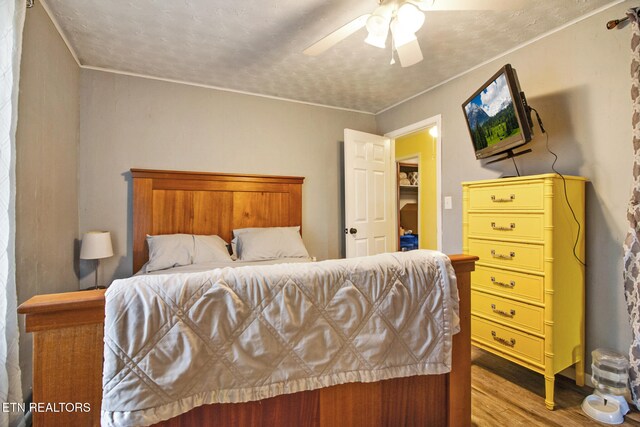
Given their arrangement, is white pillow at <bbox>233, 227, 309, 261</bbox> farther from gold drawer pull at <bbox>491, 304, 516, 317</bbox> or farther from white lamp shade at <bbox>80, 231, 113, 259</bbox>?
gold drawer pull at <bbox>491, 304, 516, 317</bbox>

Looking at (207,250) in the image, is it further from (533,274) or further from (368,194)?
(533,274)

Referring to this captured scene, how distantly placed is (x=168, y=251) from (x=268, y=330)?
2.08 metres

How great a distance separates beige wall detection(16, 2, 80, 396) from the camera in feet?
5.39

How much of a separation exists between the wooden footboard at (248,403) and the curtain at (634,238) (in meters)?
1.24

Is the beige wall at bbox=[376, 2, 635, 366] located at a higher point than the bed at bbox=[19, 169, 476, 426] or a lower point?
higher

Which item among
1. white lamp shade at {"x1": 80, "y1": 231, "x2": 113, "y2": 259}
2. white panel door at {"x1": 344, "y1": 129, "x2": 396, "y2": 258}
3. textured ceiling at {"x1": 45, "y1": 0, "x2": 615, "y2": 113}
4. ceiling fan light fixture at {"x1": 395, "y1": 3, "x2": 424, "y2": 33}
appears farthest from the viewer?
white panel door at {"x1": 344, "y1": 129, "x2": 396, "y2": 258}

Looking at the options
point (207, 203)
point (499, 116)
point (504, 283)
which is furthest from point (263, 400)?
point (207, 203)

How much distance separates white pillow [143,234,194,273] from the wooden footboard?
72.7 inches

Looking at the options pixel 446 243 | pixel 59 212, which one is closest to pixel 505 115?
pixel 446 243

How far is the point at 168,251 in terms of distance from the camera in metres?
2.58

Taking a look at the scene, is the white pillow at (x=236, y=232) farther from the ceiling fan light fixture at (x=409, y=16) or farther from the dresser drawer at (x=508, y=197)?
the ceiling fan light fixture at (x=409, y=16)

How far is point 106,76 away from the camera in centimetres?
272

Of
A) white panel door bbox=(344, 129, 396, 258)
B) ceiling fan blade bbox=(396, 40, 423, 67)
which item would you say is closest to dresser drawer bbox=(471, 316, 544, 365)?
white panel door bbox=(344, 129, 396, 258)

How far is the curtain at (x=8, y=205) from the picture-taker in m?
1.30
